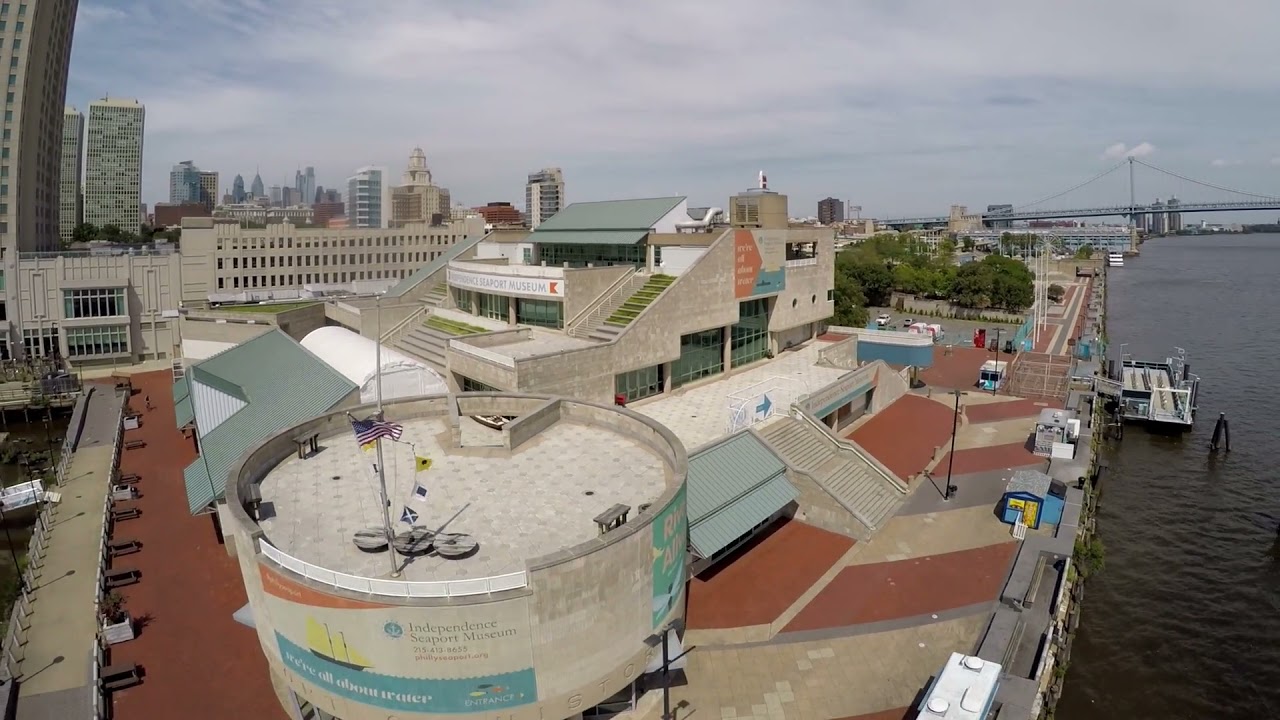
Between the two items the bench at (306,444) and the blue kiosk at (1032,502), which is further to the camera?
the blue kiosk at (1032,502)

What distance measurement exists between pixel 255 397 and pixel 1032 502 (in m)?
40.3

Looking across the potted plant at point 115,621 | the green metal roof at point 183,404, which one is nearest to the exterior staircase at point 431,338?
the green metal roof at point 183,404

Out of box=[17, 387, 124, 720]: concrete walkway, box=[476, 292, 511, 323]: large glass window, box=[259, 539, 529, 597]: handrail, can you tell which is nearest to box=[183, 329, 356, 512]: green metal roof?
box=[17, 387, 124, 720]: concrete walkway

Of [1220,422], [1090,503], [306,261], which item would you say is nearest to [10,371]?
[306,261]

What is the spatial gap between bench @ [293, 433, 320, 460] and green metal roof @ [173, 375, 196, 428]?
2495 centimetres

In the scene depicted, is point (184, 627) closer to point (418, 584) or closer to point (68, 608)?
point (68, 608)

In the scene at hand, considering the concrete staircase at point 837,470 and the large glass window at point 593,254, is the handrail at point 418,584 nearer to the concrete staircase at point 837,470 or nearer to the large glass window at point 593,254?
the concrete staircase at point 837,470

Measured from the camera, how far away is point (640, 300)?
48.7m

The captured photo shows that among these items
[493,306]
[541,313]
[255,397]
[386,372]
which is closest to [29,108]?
[493,306]

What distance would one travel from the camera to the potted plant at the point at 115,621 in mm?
27516

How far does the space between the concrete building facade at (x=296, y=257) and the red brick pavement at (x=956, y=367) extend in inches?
1903

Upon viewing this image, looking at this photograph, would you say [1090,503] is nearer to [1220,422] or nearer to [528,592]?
[1220,422]

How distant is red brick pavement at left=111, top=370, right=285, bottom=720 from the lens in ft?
79.0

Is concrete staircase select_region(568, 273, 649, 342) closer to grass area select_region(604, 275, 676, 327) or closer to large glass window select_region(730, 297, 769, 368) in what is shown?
grass area select_region(604, 275, 676, 327)
